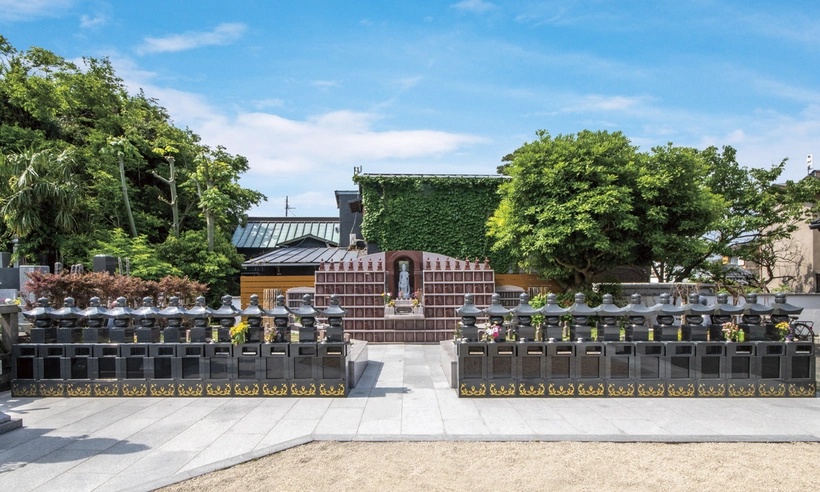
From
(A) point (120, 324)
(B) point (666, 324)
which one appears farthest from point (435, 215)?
(A) point (120, 324)

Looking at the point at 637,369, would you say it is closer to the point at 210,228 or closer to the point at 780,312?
the point at 780,312

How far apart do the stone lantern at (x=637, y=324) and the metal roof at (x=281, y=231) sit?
27.7 m

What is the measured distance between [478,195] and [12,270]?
21394mm

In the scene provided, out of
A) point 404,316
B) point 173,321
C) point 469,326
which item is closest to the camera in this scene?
point 469,326

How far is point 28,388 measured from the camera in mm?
8875

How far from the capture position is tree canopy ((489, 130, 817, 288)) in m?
17.6

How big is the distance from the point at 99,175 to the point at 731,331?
30422 millimetres

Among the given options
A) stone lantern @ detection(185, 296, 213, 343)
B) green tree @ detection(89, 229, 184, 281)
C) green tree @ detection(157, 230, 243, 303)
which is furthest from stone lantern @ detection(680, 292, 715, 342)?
green tree @ detection(157, 230, 243, 303)

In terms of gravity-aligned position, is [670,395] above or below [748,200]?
below

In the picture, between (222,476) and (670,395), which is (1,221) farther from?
(670,395)

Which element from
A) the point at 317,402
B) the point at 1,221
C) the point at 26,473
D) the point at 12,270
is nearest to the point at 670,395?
the point at 317,402

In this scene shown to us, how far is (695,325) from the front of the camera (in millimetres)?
9062

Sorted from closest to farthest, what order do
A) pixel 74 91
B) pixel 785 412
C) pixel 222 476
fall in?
pixel 222 476 → pixel 785 412 → pixel 74 91

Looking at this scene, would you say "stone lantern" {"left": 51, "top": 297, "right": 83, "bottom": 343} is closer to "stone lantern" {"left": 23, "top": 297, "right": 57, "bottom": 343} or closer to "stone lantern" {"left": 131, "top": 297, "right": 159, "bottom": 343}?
"stone lantern" {"left": 23, "top": 297, "right": 57, "bottom": 343}
